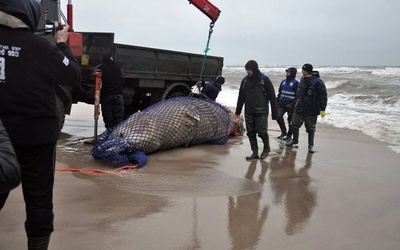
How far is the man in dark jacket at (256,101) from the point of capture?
6.44 meters

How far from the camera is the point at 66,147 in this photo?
6.54 m

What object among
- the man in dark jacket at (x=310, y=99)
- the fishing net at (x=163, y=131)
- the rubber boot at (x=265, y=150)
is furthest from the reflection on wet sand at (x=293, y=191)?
the fishing net at (x=163, y=131)

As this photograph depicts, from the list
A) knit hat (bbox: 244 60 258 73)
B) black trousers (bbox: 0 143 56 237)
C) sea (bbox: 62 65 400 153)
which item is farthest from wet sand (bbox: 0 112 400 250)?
sea (bbox: 62 65 400 153)

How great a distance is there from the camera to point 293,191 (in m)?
4.76

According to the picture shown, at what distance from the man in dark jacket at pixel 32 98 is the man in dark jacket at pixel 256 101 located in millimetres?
4328

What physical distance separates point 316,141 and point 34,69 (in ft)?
23.7

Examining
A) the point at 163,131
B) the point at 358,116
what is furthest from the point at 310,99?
the point at 358,116

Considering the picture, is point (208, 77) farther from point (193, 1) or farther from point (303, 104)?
point (303, 104)

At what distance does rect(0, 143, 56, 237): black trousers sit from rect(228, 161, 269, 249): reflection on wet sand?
1445 mm

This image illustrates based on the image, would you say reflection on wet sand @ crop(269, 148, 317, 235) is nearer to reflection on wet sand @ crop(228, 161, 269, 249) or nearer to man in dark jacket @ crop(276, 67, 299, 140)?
reflection on wet sand @ crop(228, 161, 269, 249)

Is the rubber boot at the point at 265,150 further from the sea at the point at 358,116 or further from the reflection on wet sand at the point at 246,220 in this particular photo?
the sea at the point at 358,116

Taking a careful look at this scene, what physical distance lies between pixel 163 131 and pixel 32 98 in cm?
396

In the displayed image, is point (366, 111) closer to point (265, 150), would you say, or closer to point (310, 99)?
point (310, 99)

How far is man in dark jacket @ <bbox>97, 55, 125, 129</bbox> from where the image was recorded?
22.3 feet
